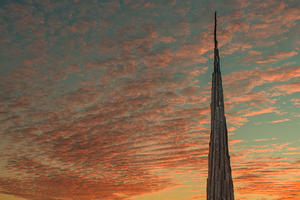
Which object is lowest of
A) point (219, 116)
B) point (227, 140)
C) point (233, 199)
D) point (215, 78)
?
point (233, 199)

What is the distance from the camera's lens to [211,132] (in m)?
24.4

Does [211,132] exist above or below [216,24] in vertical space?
below

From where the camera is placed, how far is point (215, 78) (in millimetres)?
25422

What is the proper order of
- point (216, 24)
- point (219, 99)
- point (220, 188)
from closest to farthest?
point (220, 188)
point (219, 99)
point (216, 24)

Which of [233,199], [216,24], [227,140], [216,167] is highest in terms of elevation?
[216,24]

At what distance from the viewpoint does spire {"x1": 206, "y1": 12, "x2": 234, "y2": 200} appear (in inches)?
909

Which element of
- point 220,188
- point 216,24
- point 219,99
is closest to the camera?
point 220,188

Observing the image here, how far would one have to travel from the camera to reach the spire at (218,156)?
2308 centimetres

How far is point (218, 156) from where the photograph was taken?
926 inches

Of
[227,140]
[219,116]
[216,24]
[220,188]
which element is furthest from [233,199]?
[216,24]

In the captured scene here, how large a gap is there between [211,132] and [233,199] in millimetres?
4665

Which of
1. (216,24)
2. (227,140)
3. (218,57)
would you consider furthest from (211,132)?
(216,24)

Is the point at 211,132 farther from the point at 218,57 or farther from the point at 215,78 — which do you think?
the point at 218,57

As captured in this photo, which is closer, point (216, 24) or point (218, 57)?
point (218, 57)
